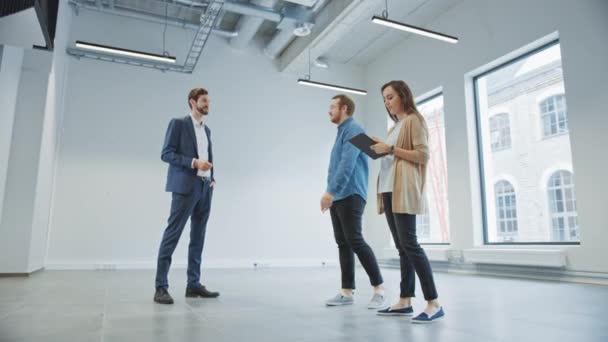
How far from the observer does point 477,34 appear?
5.64 m

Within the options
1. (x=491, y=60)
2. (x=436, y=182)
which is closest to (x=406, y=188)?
(x=491, y=60)

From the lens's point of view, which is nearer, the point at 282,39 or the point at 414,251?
the point at 414,251

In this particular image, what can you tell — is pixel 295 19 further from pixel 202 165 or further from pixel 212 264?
pixel 202 165

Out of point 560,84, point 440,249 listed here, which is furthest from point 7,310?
point 560,84

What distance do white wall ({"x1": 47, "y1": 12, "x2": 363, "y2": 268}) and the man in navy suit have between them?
12.1ft

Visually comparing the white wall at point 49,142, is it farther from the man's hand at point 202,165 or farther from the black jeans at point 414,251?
the black jeans at point 414,251

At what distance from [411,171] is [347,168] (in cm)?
56

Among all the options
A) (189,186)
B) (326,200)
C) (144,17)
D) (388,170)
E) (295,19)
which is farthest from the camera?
(144,17)

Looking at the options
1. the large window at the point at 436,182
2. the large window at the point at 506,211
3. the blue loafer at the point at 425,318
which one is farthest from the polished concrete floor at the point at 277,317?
the large window at the point at 436,182

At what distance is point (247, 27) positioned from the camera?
21.6 feet

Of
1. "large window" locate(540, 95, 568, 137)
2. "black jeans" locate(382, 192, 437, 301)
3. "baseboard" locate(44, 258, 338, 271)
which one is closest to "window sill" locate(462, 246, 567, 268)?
"large window" locate(540, 95, 568, 137)

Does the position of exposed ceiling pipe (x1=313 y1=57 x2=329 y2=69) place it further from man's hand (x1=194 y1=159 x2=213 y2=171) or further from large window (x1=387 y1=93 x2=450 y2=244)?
man's hand (x1=194 y1=159 x2=213 y2=171)

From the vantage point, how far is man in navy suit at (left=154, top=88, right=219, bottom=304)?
8.57 ft

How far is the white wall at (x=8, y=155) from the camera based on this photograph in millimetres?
3898
